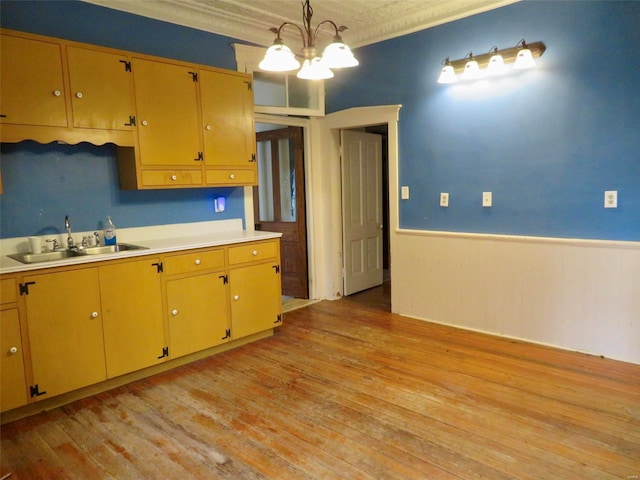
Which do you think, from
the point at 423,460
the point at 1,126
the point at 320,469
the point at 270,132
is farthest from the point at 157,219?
the point at 423,460

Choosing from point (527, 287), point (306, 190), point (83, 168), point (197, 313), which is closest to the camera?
point (83, 168)

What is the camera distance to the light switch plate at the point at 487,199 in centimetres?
365

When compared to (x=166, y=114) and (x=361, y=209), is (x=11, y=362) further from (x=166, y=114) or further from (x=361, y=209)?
(x=361, y=209)

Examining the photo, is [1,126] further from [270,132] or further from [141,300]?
[270,132]

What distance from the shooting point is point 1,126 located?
2576 millimetres

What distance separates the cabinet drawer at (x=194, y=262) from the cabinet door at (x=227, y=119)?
2.50 ft

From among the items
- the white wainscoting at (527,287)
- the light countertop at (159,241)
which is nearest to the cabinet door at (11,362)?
the light countertop at (159,241)

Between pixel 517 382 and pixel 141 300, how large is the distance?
8.42 ft

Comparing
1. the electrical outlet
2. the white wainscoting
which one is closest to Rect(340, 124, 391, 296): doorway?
the white wainscoting

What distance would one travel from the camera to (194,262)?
325cm

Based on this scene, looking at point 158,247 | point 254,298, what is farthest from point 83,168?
point 254,298

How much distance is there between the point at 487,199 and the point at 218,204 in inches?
92.7

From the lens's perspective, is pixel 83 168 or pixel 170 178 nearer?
pixel 83 168

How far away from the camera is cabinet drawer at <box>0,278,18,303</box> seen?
240 cm
